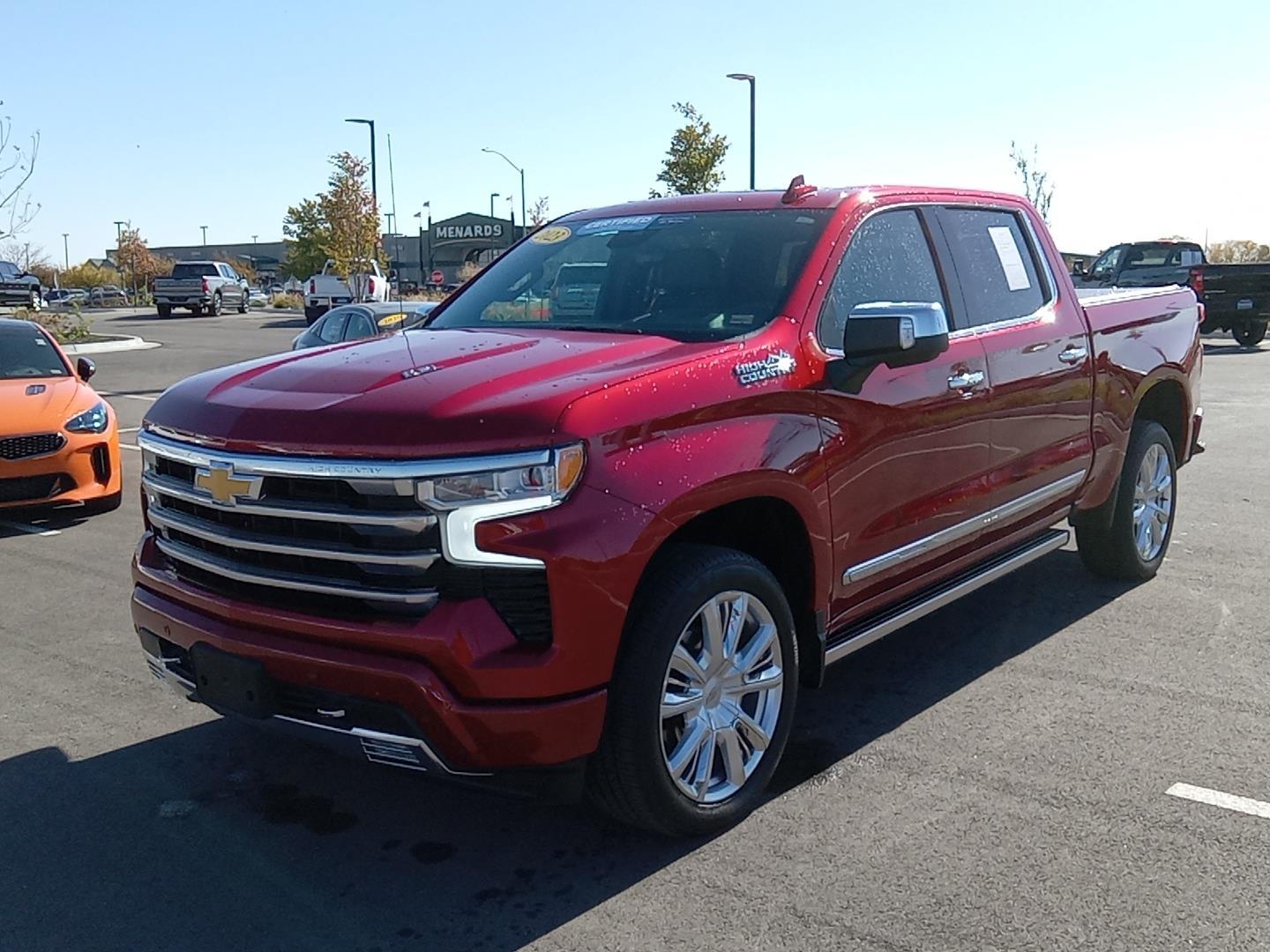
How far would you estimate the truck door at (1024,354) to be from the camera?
4812mm

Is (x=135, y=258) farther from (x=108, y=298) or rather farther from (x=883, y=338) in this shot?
(x=883, y=338)

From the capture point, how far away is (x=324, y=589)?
126 inches

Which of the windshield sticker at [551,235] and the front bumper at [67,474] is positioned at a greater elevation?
the windshield sticker at [551,235]

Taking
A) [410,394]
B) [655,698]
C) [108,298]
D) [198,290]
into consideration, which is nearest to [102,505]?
[410,394]

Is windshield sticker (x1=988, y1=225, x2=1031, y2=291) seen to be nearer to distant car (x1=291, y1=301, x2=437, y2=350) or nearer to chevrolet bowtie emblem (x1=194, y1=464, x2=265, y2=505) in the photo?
chevrolet bowtie emblem (x1=194, y1=464, x2=265, y2=505)

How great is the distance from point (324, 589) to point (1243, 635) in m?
4.22

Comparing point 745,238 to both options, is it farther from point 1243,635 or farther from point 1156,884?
point 1243,635

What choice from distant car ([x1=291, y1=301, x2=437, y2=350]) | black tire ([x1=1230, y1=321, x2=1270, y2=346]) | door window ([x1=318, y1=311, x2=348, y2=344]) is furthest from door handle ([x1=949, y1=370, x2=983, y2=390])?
black tire ([x1=1230, y1=321, x2=1270, y2=346])

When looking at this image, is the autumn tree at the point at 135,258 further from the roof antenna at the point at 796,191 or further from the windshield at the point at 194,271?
the roof antenna at the point at 796,191

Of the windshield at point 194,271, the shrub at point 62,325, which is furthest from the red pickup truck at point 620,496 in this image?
the windshield at point 194,271

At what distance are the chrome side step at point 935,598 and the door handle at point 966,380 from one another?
30.2 inches

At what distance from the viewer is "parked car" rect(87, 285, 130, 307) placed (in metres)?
59.1

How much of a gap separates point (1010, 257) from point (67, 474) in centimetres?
615

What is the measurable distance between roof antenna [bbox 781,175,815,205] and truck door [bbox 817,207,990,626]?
28 cm
